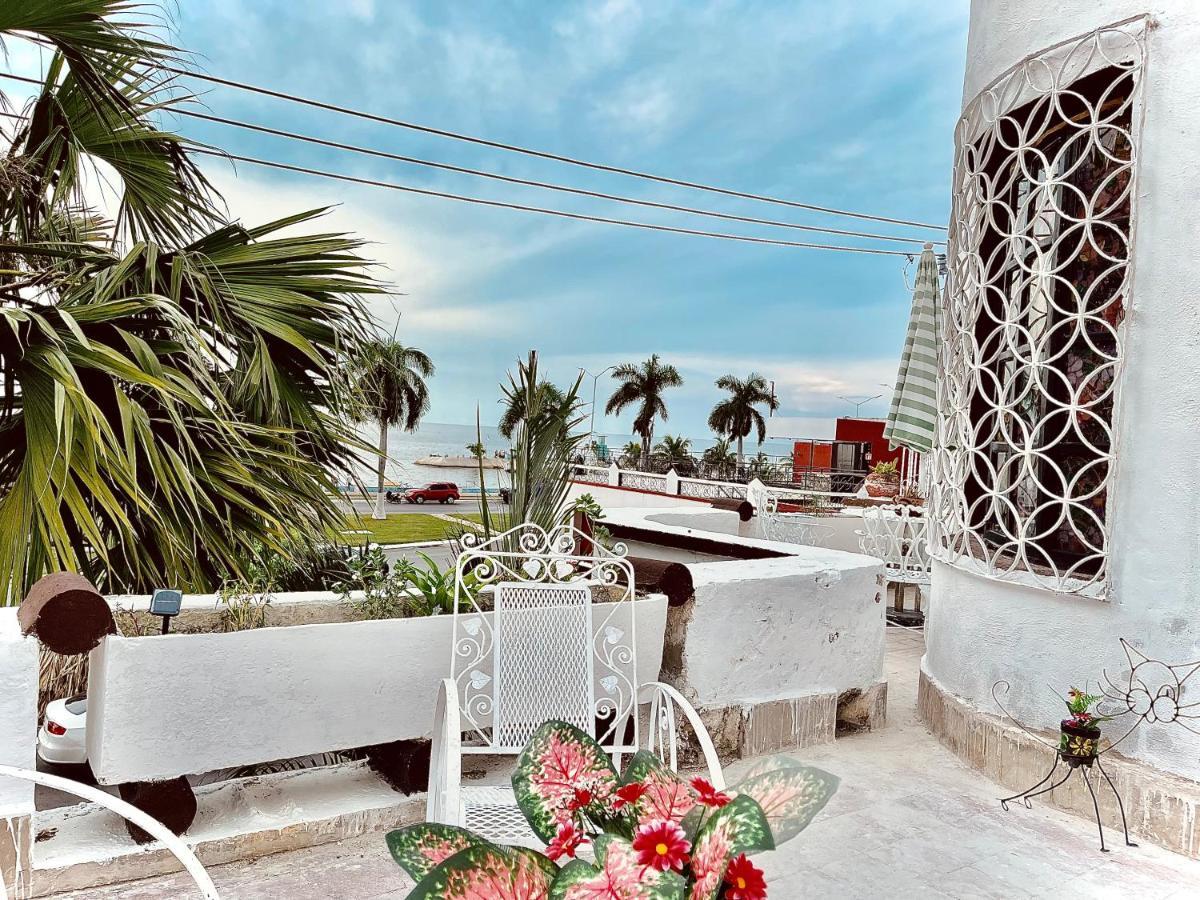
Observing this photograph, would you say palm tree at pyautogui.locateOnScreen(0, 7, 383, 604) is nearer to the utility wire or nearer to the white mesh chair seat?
the white mesh chair seat

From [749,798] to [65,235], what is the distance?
14.7 feet

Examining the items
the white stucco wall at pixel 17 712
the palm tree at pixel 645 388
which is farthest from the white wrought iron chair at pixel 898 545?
the palm tree at pixel 645 388

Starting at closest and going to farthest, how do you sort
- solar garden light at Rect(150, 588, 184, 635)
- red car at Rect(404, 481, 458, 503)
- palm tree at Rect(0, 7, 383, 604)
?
solar garden light at Rect(150, 588, 184, 635)
palm tree at Rect(0, 7, 383, 604)
red car at Rect(404, 481, 458, 503)

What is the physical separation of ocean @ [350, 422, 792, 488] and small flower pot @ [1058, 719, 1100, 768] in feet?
7.54

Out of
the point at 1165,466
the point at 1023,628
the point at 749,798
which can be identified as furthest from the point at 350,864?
the point at 1165,466

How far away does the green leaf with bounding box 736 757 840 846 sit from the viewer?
108cm

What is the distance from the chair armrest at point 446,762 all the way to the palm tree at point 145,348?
46.4 inches

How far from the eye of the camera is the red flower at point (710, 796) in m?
1.08

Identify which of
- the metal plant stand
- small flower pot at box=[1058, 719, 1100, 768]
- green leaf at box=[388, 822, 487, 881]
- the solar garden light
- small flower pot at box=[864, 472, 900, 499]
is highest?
small flower pot at box=[864, 472, 900, 499]

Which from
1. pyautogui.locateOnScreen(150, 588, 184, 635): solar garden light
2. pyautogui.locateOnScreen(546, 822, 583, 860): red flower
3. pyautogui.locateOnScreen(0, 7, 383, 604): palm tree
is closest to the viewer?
pyautogui.locateOnScreen(546, 822, 583, 860): red flower

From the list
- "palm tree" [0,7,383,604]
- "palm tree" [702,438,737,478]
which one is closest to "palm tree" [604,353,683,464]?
"palm tree" [702,438,737,478]

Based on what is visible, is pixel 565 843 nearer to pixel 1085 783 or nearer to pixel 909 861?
pixel 909 861

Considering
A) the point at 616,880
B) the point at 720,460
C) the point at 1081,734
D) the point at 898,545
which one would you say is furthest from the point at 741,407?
the point at 616,880

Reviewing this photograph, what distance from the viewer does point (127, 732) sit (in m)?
2.32
